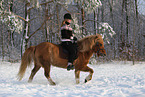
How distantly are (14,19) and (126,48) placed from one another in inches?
420

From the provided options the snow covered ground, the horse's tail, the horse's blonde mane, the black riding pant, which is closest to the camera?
the snow covered ground

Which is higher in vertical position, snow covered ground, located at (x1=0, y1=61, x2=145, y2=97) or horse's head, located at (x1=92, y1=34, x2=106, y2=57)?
horse's head, located at (x1=92, y1=34, x2=106, y2=57)

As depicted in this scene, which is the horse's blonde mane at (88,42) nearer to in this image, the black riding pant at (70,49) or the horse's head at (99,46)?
the horse's head at (99,46)

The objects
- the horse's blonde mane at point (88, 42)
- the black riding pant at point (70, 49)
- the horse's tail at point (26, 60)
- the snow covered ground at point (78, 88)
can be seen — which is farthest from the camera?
the horse's tail at point (26, 60)

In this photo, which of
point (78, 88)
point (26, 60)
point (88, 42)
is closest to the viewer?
point (78, 88)

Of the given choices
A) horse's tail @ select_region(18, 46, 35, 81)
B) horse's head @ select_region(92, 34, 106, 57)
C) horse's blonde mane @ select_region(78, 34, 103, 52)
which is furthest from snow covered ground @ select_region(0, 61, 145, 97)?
horse's blonde mane @ select_region(78, 34, 103, 52)

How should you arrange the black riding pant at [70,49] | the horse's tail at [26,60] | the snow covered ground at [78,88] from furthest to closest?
the horse's tail at [26,60]
the black riding pant at [70,49]
the snow covered ground at [78,88]

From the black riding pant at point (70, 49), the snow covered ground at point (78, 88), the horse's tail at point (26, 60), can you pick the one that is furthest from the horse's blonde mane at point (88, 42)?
the horse's tail at point (26, 60)

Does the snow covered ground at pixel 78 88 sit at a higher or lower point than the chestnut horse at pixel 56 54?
lower

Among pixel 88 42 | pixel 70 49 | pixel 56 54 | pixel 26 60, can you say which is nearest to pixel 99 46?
pixel 88 42

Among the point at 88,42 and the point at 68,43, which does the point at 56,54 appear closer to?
the point at 68,43

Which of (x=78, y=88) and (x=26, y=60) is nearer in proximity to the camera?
(x=78, y=88)

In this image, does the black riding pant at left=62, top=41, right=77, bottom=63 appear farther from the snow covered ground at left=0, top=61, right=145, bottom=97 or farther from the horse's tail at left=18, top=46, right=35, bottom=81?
the horse's tail at left=18, top=46, right=35, bottom=81

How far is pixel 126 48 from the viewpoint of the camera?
50.6 feet
